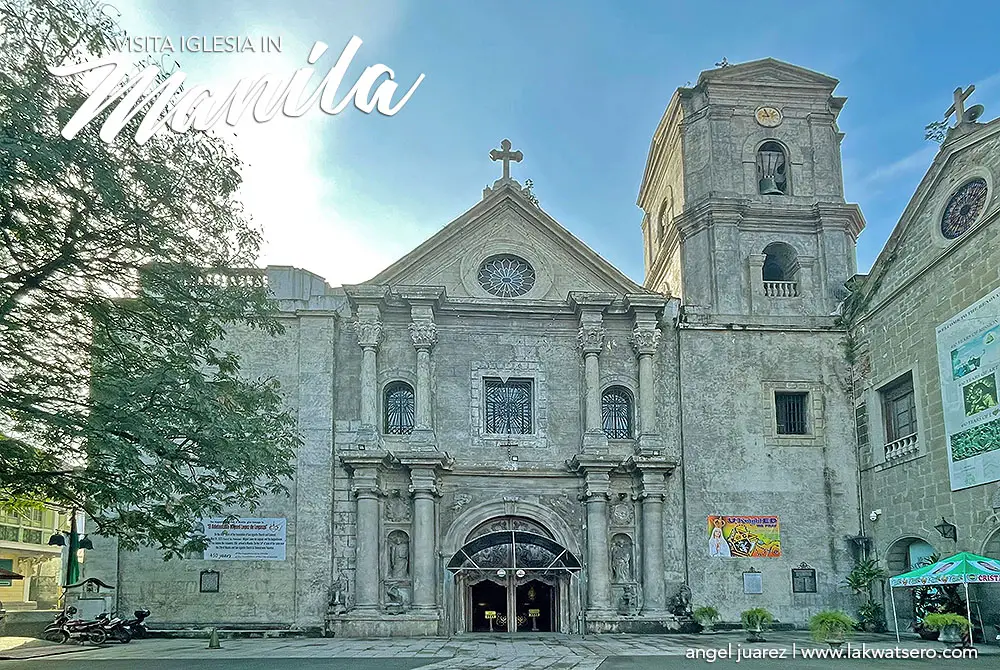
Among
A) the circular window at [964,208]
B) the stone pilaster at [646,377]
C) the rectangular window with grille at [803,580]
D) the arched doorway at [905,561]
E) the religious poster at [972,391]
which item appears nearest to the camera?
the religious poster at [972,391]

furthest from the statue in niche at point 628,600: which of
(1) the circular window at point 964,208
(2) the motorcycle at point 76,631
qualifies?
(2) the motorcycle at point 76,631

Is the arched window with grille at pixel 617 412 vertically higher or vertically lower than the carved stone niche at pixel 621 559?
higher

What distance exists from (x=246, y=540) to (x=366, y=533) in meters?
2.89

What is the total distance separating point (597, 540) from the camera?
2364 centimetres

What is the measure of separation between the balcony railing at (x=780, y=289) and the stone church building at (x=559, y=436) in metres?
0.07

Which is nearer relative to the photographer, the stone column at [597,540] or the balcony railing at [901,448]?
the balcony railing at [901,448]

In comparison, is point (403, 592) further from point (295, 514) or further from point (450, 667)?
point (450, 667)

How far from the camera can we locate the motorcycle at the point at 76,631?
2059 cm

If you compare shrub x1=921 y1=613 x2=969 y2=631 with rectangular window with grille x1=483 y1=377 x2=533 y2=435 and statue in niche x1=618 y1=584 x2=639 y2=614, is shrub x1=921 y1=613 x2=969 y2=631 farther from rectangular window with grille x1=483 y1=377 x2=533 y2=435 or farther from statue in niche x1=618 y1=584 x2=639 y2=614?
rectangular window with grille x1=483 y1=377 x2=533 y2=435

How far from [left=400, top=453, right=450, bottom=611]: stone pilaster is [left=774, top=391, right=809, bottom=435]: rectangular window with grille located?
8.70 meters

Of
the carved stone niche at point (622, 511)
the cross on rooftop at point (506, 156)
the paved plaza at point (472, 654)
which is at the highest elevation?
the cross on rooftop at point (506, 156)

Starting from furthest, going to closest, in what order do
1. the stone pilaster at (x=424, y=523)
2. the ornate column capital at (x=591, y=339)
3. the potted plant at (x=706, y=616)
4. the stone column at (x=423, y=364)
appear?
the ornate column capital at (x=591, y=339) → the stone column at (x=423, y=364) → the stone pilaster at (x=424, y=523) → the potted plant at (x=706, y=616)

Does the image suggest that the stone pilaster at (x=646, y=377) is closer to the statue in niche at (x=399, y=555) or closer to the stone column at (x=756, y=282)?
the stone column at (x=756, y=282)

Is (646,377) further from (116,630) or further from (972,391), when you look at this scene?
(116,630)
